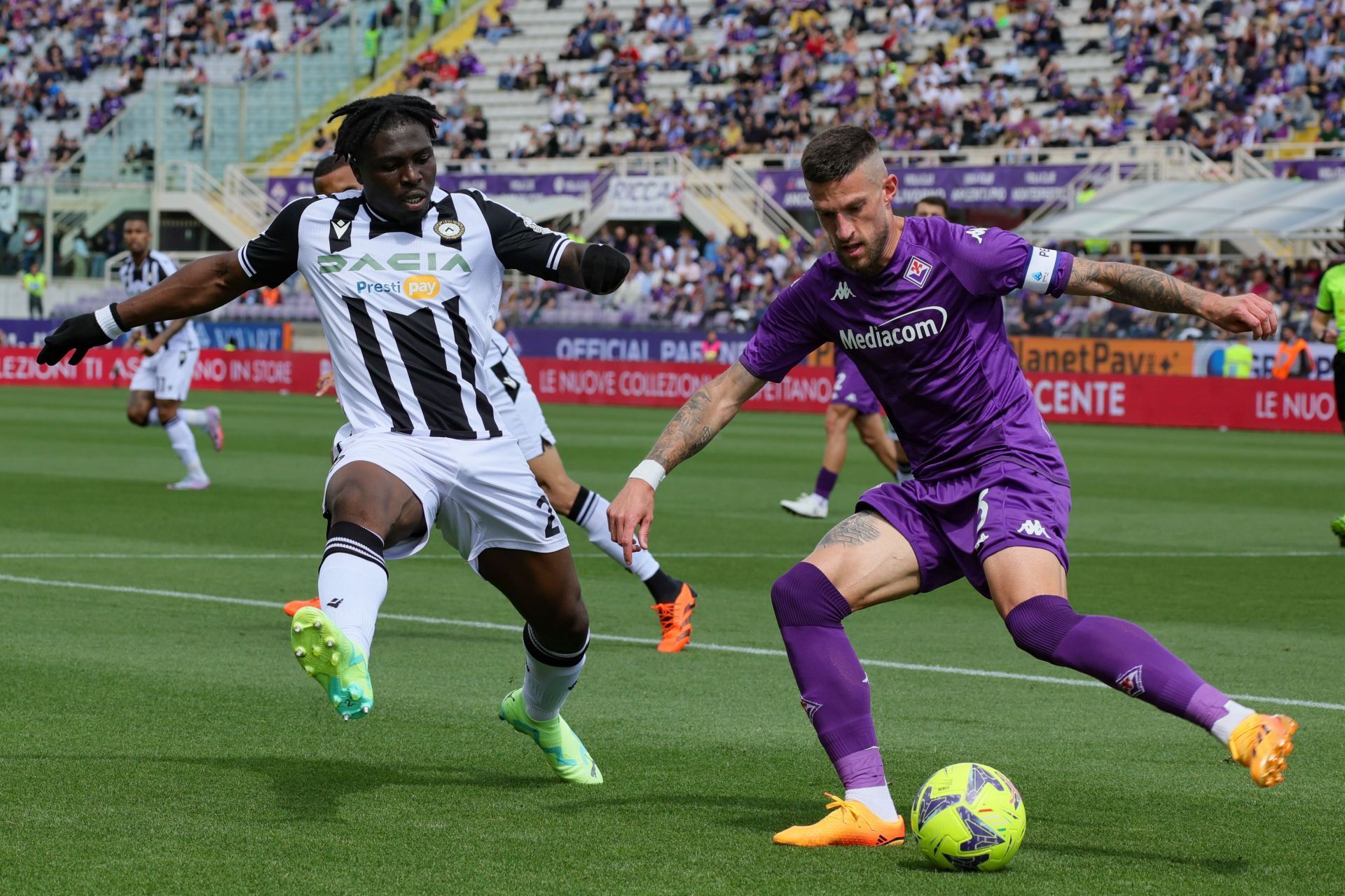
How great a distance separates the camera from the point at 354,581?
5.13 m

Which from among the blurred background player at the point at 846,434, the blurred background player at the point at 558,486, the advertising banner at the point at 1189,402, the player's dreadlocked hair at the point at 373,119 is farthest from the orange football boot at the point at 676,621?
the advertising banner at the point at 1189,402

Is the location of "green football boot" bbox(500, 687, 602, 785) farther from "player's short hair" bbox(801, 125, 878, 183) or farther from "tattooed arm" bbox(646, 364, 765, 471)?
"player's short hair" bbox(801, 125, 878, 183)

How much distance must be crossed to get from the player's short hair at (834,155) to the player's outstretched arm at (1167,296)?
2.26 feet

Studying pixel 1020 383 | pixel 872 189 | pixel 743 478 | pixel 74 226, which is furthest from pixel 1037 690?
pixel 74 226

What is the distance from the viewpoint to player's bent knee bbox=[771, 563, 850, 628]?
5.35 metres

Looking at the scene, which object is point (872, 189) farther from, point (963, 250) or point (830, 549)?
point (830, 549)

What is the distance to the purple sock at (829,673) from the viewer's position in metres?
5.26

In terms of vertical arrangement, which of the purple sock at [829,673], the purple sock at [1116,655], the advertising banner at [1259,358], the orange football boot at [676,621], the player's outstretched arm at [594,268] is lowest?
the advertising banner at [1259,358]

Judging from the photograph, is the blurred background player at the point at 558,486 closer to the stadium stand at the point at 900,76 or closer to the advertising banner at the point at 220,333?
the stadium stand at the point at 900,76

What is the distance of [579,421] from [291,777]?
2299 centimetres

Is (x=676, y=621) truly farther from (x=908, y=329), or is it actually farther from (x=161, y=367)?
(x=161, y=367)

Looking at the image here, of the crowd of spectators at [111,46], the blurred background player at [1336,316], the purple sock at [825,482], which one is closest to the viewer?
the blurred background player at [1336,316]

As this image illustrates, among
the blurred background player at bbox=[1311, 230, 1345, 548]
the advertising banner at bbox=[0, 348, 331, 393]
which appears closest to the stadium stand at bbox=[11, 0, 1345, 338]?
the advertising banner at bbox=[0, 348, 331, 393]

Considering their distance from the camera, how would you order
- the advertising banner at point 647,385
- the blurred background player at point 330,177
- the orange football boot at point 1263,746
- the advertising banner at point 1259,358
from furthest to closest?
the advertising banner at point 647,385, the advertising banner at point 1259,358, the blurred background player at point 330,177, the orange football boot at point 1263,746
